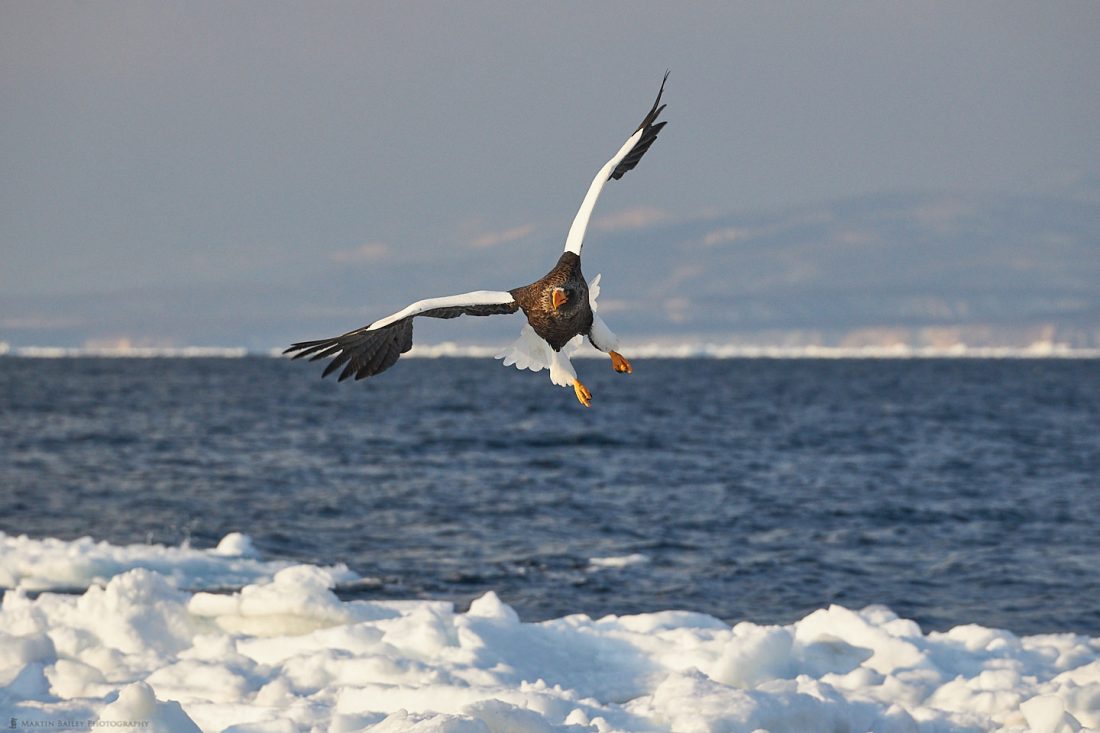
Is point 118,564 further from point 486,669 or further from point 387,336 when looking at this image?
point 387,336

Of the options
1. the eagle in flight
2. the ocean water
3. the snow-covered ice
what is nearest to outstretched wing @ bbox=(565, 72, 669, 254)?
the eagle in flight

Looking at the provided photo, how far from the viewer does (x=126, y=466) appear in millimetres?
37469

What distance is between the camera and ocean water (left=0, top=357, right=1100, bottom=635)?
20156 millimetres

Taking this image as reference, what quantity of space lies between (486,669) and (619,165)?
17.0 feet

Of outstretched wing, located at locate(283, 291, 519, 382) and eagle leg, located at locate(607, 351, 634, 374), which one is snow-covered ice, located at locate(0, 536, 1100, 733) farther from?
eagle leg, located at locate(607, 351, 634, 374)

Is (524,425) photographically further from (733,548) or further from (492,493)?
(733,548)

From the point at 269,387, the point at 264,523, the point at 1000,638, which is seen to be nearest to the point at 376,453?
the point at 264,523

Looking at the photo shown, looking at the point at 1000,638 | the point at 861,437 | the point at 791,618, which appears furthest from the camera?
the point at 861,437

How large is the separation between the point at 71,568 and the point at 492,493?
45.9 ft

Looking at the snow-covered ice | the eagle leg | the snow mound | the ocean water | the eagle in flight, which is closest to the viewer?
the eagle in flight

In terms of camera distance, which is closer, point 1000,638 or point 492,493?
point 1000,638

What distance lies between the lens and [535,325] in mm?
11133

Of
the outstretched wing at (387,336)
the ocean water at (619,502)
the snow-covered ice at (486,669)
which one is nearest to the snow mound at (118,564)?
the snow-covered ice at (486,669)

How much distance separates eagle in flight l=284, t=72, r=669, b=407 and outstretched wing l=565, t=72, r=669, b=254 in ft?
0.04
